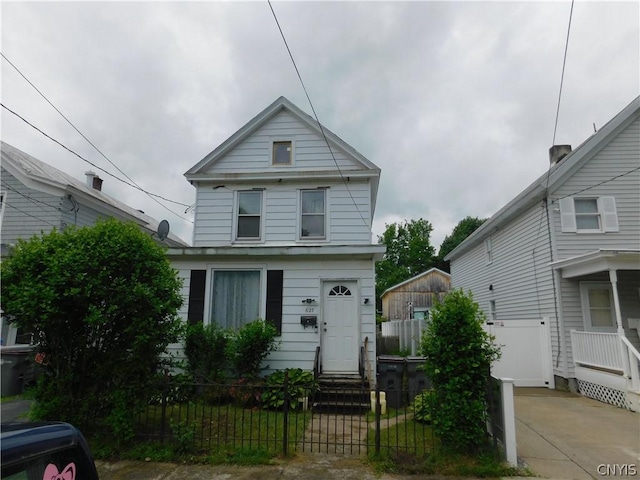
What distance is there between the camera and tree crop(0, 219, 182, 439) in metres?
4.90

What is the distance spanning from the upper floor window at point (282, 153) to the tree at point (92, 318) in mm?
5833

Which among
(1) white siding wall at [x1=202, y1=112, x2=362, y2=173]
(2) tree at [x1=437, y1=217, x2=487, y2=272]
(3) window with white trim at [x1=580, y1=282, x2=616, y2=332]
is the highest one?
(2) tree at [x1=437, y1=217, x2=487, y2=272]

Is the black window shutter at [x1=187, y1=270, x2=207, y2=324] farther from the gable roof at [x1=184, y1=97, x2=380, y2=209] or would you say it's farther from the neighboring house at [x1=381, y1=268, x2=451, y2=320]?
the neighboring house at [x1=381, y1=268, x2=451, y2=320]

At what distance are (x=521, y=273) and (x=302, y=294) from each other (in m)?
8.50

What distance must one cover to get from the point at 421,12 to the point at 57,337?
314 inches

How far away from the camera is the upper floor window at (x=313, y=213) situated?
997 cm

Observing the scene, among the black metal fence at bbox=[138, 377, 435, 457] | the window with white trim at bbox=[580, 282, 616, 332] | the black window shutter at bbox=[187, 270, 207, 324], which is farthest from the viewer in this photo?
the window with white trim at bbox=[580, 282, 616, 332]

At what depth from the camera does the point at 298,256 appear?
29.7 ft

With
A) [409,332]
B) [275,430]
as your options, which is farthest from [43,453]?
[409,332]

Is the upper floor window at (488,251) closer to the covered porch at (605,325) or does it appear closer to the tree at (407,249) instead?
the covered porch at (605,325)

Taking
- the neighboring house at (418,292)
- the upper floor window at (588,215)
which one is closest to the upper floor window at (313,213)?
the upper floor window at (588,215)

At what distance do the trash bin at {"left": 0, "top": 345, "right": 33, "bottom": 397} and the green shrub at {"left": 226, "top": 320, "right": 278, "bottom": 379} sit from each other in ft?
16.9

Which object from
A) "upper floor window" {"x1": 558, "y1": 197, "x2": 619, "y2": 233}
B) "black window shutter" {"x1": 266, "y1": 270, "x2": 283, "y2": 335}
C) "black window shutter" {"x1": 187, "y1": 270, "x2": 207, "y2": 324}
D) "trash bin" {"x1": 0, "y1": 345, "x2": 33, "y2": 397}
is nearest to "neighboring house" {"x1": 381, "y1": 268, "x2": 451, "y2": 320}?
"upper floor window" {"x1": 558, "y1": 197, "x2": 619, "y2": 233}

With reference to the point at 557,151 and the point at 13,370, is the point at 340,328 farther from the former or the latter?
the point at 557,151
